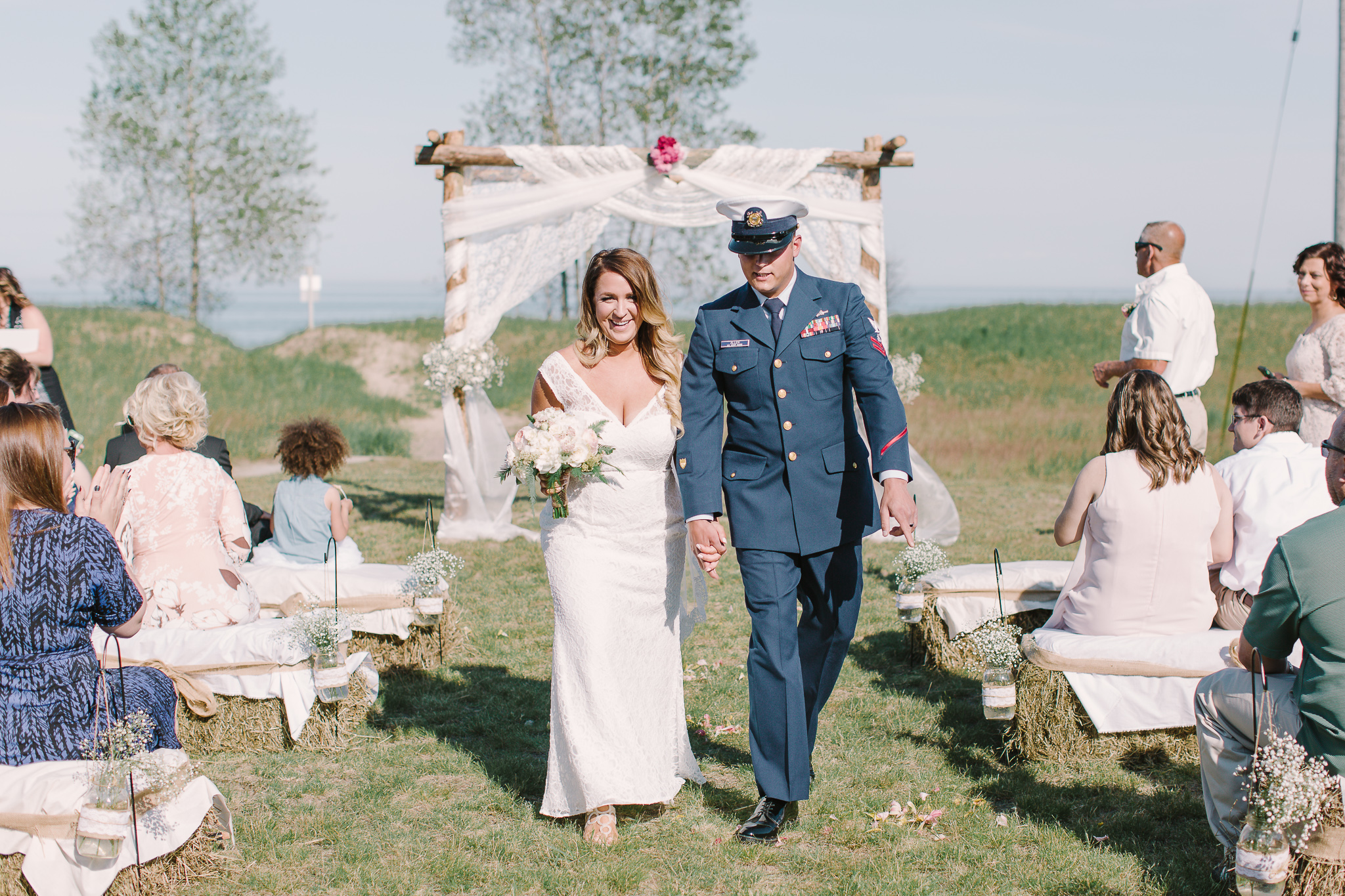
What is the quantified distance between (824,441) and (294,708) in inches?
109

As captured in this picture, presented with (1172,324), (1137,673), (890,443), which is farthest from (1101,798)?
(1172,324)

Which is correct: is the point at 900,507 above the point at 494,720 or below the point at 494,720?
above

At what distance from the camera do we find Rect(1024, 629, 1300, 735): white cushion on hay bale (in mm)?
4566

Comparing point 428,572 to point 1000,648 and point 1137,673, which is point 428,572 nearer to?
point 1000,648

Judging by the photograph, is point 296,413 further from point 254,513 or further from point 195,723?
point 195,723

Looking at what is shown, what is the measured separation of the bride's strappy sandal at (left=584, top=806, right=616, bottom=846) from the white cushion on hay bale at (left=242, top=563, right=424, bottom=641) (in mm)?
2415

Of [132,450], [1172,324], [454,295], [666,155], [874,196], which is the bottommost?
[132,450]

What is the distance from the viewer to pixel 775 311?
4.24 m

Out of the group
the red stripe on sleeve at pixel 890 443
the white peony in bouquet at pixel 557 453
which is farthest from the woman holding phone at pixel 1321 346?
the white peony in bouquet at pixel 557 453

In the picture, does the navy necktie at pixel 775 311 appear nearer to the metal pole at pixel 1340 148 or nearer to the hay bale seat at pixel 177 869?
the hay bale seat at pixel 177 869

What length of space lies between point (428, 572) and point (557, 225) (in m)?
5.40

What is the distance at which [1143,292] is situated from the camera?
6855 millimetres

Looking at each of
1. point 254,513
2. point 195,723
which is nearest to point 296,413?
point 254,513

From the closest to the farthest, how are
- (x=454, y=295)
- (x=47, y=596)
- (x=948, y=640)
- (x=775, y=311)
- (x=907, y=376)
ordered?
(x=47, y=596), (x=775, y=311), (x=948, y=640), (x=907, y=376), (x=454, y=295)
